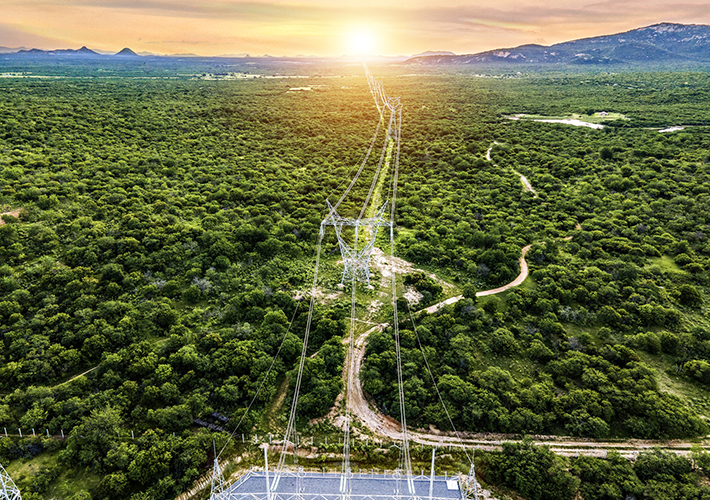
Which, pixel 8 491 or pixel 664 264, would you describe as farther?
pixel 664 264

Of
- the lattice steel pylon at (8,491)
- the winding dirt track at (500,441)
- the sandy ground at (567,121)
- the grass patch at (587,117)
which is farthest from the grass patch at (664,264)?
the grass patch at (587,117)

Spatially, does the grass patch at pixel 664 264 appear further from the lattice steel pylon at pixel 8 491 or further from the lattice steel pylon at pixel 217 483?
the lattice steel pylon at pixel 8 491

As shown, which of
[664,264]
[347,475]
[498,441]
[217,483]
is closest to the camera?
[347,475]

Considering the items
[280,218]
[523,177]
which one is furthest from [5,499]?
[523,177]

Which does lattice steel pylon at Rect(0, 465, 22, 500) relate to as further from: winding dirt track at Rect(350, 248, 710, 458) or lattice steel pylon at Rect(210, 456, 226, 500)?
winding dirt track at Rect(350, 248, 710, 458)

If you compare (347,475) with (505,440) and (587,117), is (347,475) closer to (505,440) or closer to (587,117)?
(505,440)

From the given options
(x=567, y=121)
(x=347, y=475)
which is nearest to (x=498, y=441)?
(x=347, y=475)

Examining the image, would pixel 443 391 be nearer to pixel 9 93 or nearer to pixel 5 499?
pixel 5 499

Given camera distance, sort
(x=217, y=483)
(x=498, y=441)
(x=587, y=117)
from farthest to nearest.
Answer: (x=587, y=117) < (x=498, y=441) < (x=217, y=483)
